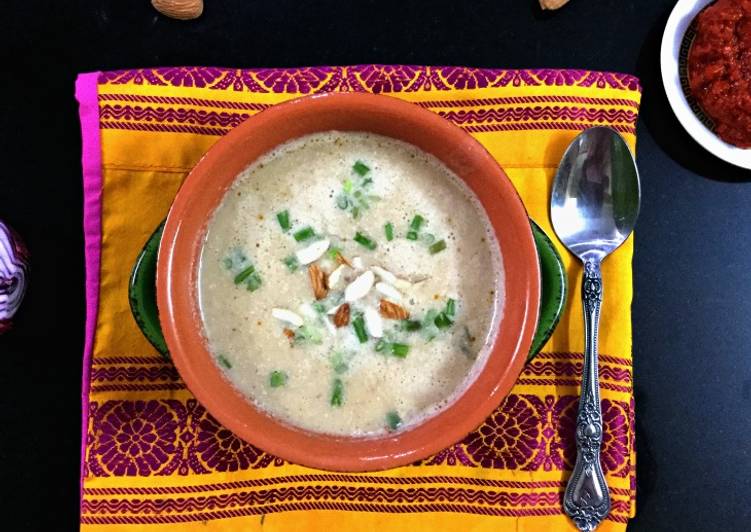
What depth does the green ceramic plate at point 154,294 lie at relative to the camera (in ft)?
4.03

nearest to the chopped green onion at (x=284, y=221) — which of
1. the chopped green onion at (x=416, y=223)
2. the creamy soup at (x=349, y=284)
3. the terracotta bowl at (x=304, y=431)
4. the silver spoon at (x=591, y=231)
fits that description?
the creamy soup at (x=349, y=284)

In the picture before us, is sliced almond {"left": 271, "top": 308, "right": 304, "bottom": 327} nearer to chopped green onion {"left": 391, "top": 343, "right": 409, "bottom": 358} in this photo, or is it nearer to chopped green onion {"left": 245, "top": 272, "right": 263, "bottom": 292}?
chopped green onion {"left": 245, "top": 272, "right": 263, "bottom": 292}

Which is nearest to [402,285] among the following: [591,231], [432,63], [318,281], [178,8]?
[318,281]

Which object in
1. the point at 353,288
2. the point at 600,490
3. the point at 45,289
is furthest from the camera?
the point at 45,289

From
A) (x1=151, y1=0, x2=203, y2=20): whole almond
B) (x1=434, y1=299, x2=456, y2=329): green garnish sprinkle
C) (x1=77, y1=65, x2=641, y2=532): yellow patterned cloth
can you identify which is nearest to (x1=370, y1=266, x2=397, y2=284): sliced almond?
(x1=434, y1=299, x2=456, y2=329): green garnish sprinkle

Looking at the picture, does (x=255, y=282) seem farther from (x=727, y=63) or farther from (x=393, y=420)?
(x=727, y=63)

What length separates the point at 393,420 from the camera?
121 cm

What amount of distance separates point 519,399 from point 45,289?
1.01m

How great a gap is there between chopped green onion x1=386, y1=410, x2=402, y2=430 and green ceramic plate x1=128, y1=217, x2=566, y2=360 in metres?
0.25

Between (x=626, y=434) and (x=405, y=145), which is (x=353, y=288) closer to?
(x=405, y=145)

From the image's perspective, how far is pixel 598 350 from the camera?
1379 mm

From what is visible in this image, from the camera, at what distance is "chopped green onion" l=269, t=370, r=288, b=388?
1199 millimetres

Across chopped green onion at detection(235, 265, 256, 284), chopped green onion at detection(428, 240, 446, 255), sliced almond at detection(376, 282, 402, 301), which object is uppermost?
chopped green onion at detection(428, 240, 446, 255)

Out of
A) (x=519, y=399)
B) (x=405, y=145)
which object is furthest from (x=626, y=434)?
(x=405, y=145)
